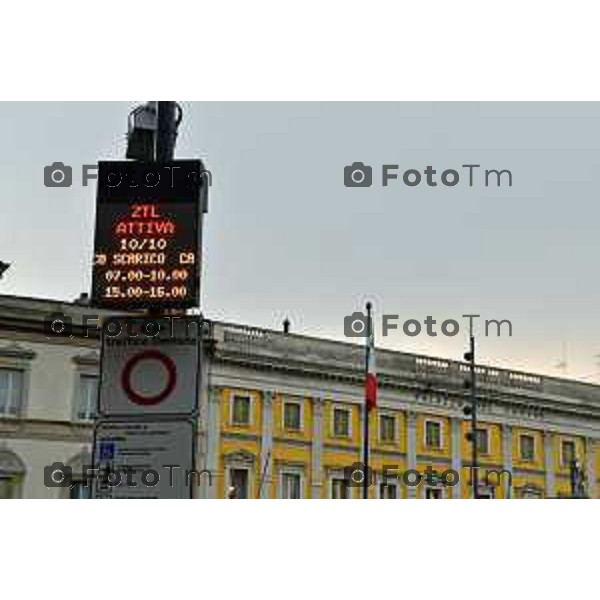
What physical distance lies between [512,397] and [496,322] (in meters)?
32.3

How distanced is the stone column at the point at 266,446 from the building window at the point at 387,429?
14.7 feet

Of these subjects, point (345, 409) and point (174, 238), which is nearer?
point (174, 238)

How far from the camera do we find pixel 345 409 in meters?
39.8

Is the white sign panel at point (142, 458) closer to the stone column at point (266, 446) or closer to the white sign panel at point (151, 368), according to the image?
the white sign panel at point (151, 368)

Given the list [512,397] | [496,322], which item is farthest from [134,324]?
[512,397]

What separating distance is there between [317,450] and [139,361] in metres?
30.0

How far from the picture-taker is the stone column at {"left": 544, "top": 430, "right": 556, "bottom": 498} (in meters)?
42.7

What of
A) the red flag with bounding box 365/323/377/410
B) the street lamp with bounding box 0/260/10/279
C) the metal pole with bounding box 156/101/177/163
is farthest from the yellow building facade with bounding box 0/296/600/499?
the metal pole with bounding box 156/101/177/163

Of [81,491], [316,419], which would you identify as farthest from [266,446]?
[81,491]

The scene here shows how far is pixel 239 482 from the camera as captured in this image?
36.7 metres

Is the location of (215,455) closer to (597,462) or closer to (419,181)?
(597,462)

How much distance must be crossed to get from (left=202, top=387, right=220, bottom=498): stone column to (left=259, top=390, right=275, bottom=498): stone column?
179 centimetres

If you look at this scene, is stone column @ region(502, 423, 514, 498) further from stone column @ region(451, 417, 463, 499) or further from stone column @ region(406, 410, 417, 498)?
stone column @ region(406, 410, 417, 498)

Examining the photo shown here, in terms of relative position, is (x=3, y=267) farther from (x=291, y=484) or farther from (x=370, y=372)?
(x=291, y=484)
